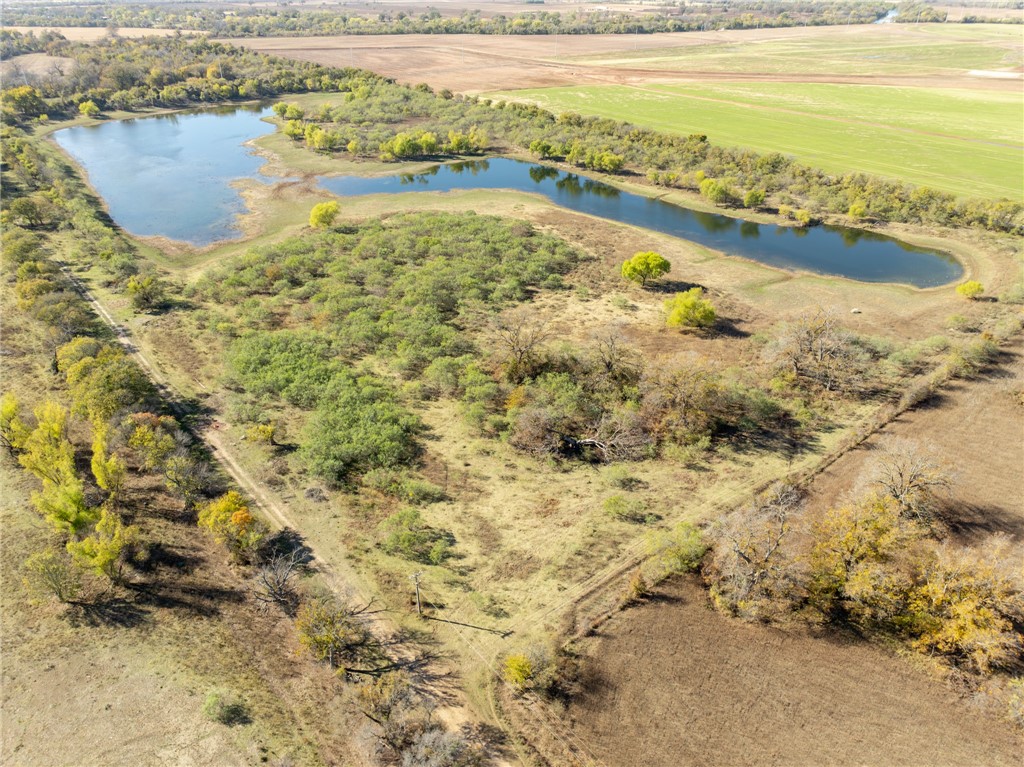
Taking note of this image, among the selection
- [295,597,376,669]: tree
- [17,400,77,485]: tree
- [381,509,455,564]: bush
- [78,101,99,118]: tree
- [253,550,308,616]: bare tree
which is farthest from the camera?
[78,101,99,118]: tree

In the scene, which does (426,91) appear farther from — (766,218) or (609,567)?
(609,567)

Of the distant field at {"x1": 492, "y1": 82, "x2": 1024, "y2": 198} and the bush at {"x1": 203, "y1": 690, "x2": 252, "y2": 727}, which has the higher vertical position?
the distant field at {"x1": 492, "y1": 82, "x2": 1024, "y2": 198}

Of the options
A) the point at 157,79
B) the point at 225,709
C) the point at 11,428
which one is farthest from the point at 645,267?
the point at 157,79

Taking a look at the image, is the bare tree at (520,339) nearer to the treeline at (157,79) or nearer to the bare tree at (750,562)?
the bare tree at (750,562)

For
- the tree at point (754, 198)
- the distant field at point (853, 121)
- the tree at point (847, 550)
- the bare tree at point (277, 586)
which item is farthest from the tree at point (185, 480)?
the distant field at point (853, 121)

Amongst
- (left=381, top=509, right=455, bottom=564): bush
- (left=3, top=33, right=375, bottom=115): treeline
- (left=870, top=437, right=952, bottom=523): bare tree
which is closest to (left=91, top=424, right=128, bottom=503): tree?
A: (left=381, top=509, right=455, bottom=564): bush

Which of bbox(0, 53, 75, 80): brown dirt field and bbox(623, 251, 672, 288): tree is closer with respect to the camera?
bbox(623, 251, 672, 288): tree

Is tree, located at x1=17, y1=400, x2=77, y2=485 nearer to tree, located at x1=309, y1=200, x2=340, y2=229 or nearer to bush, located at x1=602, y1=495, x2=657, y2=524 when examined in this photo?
bush, located at x1=602, y1=495, x2=657, y2=524

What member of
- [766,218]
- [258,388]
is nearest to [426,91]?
[766,218]
